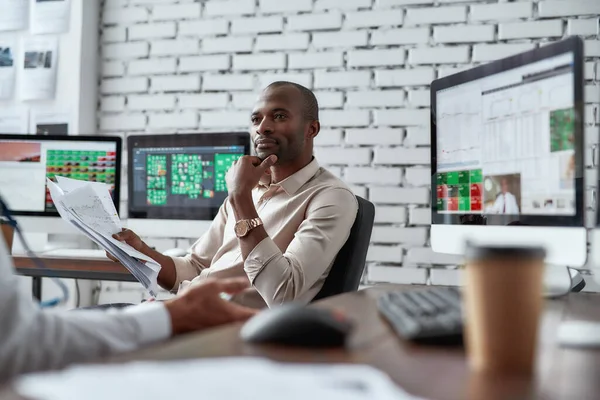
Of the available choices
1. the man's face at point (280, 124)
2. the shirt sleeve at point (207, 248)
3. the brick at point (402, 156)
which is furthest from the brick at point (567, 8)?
the shirt sleeve at point (207, 248)

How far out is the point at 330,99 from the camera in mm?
3008

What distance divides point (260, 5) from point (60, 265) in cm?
156

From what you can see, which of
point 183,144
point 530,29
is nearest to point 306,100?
point 183,144

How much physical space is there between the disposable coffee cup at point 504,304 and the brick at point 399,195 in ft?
7.42

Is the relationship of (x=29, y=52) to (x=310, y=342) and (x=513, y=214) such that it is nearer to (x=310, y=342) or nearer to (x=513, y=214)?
(x=513, y=214)

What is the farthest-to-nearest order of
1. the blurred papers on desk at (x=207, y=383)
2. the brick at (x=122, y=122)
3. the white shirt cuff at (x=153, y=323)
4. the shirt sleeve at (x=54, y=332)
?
the brick at (x=122, y=122), the white shirt cuff at (x=153, y=323), the shirt sleeve at (x=54, y=332), the blurred papers on desk at (x=207, y=383)

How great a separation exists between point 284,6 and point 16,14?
144cm

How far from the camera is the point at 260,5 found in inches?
124

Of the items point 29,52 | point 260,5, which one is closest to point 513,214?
point 260,5

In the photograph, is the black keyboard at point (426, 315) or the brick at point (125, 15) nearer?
the black keyboard at point (426, 315)

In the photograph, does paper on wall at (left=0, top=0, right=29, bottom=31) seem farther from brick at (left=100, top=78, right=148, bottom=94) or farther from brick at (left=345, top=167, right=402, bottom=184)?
brick at (left=345, top=167, right=402, bottom=184)

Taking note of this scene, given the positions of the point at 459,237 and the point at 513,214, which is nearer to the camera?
the point at 513,214

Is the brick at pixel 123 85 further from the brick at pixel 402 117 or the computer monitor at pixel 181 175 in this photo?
the brick at pixel 402 117

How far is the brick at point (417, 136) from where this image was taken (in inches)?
113
